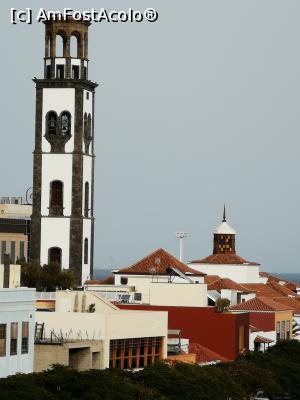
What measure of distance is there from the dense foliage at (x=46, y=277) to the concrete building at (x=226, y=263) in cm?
3774

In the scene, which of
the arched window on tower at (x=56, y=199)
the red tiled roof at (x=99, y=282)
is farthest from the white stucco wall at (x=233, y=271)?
the arched window on tower at (x=56, y=199)

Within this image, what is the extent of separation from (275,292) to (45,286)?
4293cm

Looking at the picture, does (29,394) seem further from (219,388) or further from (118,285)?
(118,285)

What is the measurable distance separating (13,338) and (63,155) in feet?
191

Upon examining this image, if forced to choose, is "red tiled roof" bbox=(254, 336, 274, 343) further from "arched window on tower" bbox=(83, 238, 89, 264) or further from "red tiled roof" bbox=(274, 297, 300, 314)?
"red tiled roof" bbox=(274, 297, 300, 314)

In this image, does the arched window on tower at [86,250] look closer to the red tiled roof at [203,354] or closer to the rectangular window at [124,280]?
the rectangular window at [124,280]

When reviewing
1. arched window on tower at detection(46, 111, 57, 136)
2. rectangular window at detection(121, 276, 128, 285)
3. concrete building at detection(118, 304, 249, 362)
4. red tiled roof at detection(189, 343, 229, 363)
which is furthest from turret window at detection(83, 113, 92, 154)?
red tiled roof at detection(189, 343, 229, 363)

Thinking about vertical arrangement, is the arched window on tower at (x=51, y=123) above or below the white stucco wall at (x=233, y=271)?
above

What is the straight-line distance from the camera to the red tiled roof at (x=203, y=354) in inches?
3799

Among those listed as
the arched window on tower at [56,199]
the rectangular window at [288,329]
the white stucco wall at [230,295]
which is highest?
the arched window on tower at [56,199]

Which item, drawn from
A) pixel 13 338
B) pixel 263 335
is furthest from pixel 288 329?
pixel 13 338

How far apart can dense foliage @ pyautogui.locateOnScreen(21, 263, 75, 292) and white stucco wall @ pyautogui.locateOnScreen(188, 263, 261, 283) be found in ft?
123

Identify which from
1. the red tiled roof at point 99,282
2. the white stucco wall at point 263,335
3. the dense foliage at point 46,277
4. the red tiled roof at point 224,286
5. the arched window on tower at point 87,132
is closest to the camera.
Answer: the white stucco wall at point 263,335

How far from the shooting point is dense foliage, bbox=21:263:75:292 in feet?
385
